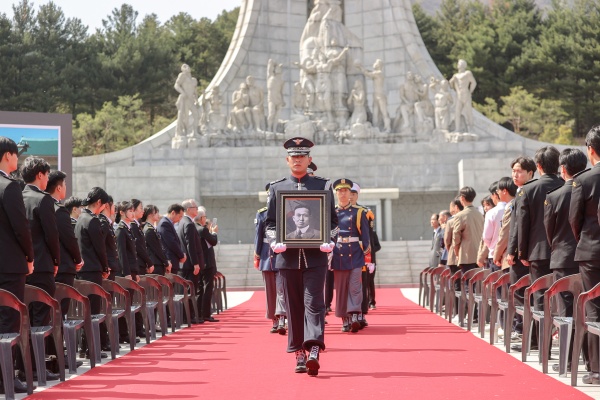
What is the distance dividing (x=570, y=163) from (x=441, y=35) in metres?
45.0

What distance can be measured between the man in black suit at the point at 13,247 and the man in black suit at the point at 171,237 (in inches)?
241

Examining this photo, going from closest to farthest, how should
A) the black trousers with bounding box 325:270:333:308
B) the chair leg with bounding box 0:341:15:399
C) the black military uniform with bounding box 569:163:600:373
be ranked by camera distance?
the chair leg with bounding box 0:341:15:399
the black military uniform with bounding box 569:163:600:373
the black trousers with bounding box 325:270:333:308

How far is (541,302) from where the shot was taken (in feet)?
26.9

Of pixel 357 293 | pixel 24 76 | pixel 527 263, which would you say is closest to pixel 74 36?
pixel 24 76

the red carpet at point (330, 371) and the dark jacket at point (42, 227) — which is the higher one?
the dark jacket at point (42, 227)

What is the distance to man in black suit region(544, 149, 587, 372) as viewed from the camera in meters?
7.40

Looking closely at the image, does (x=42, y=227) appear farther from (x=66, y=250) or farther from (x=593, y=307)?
(x=593, y=307)

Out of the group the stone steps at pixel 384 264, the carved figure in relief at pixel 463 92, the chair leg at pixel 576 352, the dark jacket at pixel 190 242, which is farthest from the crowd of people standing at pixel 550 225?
the carved figure in relief at pixel 463 92

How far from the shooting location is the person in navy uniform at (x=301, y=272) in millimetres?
7703

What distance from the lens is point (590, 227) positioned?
6840 mm

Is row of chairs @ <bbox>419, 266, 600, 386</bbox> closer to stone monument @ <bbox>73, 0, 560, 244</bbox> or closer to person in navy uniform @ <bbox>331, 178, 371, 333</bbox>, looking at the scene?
person in navy uniform @ <bbox>331, 178, 371, 333</bbox>

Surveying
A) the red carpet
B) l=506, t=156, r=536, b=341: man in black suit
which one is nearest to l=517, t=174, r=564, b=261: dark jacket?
l=506, t=156, r=536, b=341: man in black suit

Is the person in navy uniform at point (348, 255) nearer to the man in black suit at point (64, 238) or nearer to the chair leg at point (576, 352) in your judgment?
the man in black suit at point (64, 238)

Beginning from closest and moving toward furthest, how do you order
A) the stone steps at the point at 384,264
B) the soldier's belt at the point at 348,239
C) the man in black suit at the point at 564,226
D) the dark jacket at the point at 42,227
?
1. the man in black suit at the point at 564,226
2. the dark jacket at the point at 42,227
3. the soldier's belt at the point at 348,239
4. the stone steps at the point at 384,264
